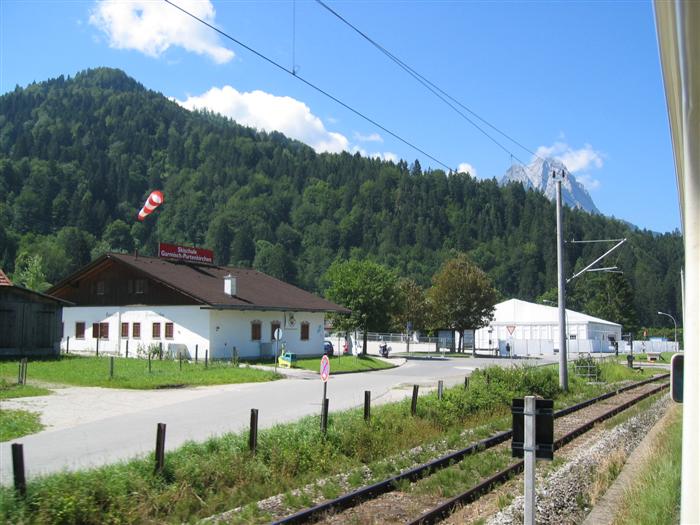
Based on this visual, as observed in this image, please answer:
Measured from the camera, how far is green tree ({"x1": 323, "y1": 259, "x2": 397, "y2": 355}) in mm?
49250

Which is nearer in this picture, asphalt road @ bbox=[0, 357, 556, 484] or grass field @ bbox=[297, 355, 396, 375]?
asphalt road @ bbox=[0, 357, 556, 484]

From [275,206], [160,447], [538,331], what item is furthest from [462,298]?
[275,206]

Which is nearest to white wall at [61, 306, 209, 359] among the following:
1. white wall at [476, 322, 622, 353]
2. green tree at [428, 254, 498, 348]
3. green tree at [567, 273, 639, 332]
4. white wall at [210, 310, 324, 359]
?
white wall at [210, 310, 324, 359]

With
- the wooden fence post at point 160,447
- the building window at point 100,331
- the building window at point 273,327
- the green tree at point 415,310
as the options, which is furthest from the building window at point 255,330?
the green tree at point 415,310

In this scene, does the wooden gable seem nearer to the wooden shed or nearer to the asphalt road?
the wooden shed

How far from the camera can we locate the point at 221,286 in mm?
43594

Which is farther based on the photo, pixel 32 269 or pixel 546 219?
pixel 546 219

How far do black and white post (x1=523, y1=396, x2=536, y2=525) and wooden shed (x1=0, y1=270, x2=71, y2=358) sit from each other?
33237 mm

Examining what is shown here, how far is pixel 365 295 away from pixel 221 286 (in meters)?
11.2

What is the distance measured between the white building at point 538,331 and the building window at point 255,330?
34.9 meters

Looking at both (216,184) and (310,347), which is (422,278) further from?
(310,347)

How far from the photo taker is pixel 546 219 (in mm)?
156125

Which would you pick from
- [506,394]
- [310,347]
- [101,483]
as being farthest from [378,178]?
[101,483]

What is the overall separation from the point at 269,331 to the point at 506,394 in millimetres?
23062
